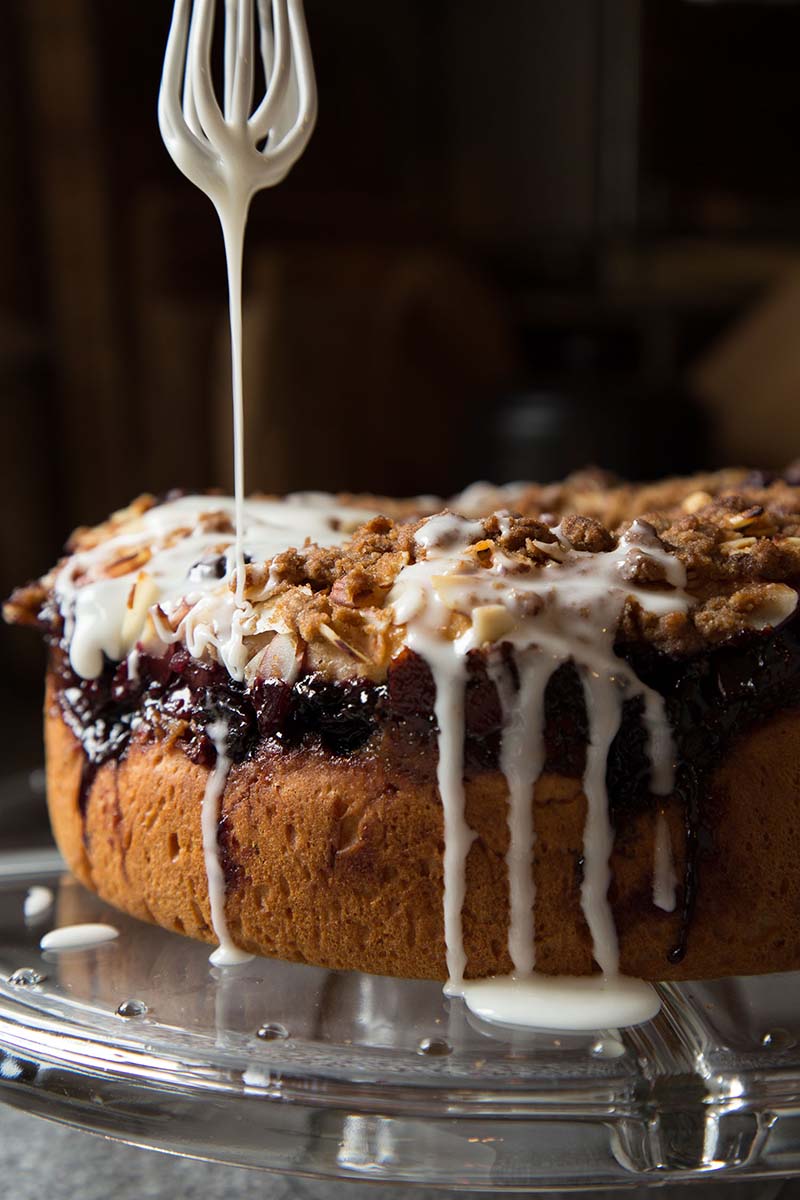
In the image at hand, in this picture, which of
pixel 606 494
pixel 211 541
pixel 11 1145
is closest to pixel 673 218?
pixel 606 494

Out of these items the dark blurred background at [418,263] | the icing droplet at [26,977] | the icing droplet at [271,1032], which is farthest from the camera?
the dark blurred background at [418,263]

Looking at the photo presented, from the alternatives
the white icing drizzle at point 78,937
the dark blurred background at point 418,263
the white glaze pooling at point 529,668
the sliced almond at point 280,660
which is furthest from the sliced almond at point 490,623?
the dark blurred background at point 418,263

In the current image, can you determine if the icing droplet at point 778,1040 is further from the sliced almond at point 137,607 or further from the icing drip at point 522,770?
the sliced almond at point 137,607

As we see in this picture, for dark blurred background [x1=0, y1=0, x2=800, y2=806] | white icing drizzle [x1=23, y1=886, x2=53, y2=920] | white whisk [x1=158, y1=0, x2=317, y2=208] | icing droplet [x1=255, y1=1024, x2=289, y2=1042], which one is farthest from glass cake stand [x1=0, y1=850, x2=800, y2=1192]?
dark blurred background [x1=0, y1=0, x2=800, y2=806]

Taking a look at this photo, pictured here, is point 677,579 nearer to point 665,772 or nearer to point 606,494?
point 665,772

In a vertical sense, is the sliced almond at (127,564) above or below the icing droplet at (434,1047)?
above

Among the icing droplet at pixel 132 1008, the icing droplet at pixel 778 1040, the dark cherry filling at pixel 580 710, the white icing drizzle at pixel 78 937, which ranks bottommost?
the white icing drizzle at pixel 78 937

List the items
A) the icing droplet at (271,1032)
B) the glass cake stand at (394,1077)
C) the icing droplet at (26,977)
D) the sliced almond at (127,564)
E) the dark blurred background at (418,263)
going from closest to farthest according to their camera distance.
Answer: the glass cake stand at (394,1077)
the icing droplet at (271,1032)
the icing droplet at (26,977)
the sliced almond at (127,564)
the dark blurred background at (418,263)
